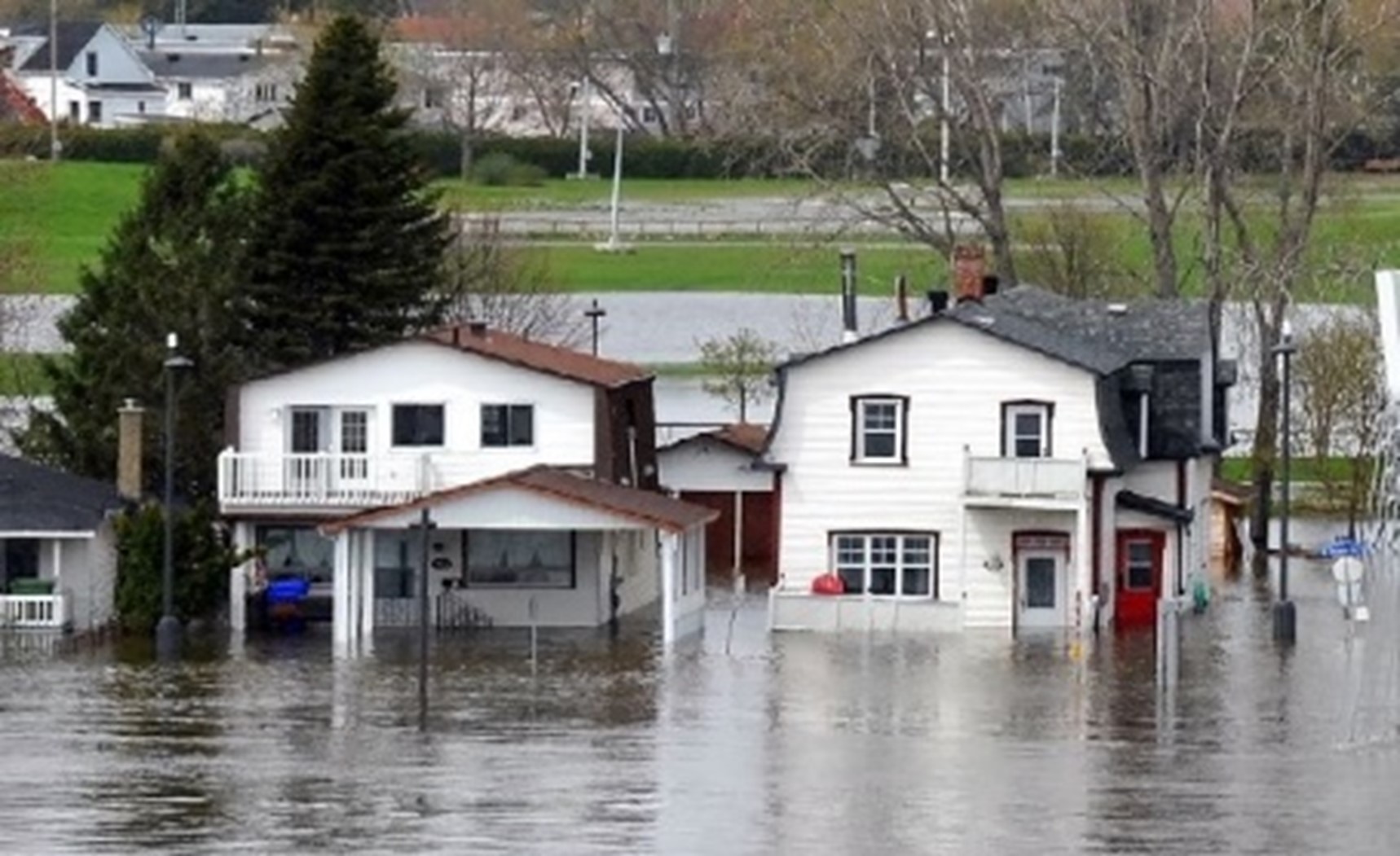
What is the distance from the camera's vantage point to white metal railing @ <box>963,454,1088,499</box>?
242ft

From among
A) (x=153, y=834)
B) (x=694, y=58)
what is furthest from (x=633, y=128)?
(x=153, y=834)

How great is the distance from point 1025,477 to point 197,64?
125 meters

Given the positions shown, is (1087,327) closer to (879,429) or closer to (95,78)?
(879,429)

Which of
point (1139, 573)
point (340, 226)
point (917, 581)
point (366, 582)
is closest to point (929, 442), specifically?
point (917, 581)

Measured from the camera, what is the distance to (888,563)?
248 feet

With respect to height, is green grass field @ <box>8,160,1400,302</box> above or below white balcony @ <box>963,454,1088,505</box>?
above

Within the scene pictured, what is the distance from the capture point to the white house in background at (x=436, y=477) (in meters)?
74.6

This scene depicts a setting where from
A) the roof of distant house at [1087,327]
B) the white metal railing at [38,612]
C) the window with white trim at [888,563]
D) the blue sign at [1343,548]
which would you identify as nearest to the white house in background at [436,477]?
the window with white trim at [888,563]

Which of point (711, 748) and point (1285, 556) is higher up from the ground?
point (1285, 556)

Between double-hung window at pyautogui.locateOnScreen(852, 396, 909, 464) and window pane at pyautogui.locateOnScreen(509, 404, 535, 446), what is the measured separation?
4966 mm

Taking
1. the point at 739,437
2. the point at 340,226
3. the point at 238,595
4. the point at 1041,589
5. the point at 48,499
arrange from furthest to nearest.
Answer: the point at 739,437 → the point at 340,226 → the point at 1041,589 → the point at 238,595 → the point at 48,499

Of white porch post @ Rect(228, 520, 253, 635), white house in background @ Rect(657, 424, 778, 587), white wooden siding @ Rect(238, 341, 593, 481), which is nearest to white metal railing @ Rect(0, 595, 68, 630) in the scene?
white porch post @ Rect(228, 520, 253, 635)

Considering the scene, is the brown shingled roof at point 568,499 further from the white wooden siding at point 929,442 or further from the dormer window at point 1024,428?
the dormer window at point 1024,428

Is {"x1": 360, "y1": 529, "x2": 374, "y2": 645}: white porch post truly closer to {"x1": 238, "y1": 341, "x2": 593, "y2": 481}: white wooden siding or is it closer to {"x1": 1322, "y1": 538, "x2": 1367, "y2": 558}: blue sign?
{"x1": 238, "y1": 341, "x2": 593, "y2": 481}: white wooden siding
